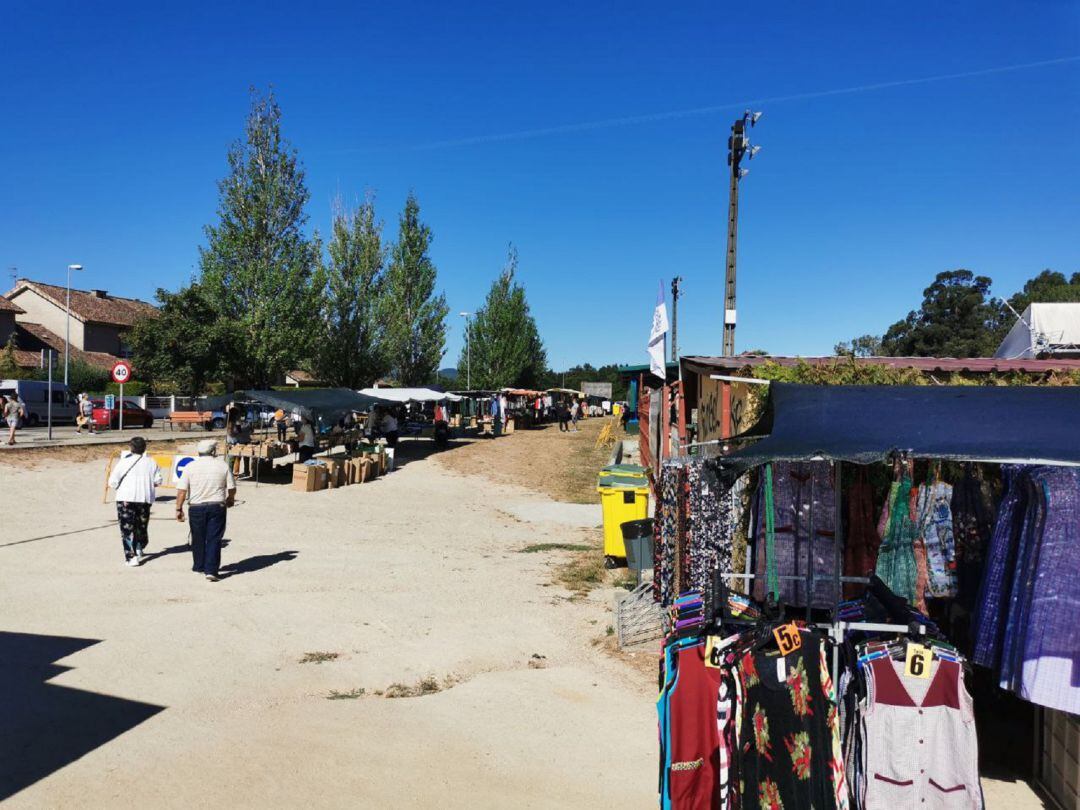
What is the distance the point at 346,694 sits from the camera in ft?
18.6

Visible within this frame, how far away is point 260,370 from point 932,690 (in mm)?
31025

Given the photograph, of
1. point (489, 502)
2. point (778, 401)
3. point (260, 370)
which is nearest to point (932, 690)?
point (778, 401)

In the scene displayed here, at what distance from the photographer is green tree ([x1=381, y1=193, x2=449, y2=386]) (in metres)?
40.6

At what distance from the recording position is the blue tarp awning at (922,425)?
11.9 ft

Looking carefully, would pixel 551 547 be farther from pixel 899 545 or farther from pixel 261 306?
pixel 261 306

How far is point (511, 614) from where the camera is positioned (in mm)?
7949

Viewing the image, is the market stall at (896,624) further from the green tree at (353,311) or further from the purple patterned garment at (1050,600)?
the green tree at (353,311)

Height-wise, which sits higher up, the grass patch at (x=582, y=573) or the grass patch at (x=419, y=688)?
the grass patch at (x=419, y=688)

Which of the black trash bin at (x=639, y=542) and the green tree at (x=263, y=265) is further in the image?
the green tree at (x=263, y=265)

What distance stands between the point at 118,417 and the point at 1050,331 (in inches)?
1256

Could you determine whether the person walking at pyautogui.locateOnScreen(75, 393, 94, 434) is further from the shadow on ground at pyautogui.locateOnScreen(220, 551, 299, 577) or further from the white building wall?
the white building wall

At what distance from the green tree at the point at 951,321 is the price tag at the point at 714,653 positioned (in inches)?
2179

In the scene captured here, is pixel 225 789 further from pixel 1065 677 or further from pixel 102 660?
pixel 1065 677

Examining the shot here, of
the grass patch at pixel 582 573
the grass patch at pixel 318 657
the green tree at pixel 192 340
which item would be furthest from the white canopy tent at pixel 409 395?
the grass patch at pixel 318 657
